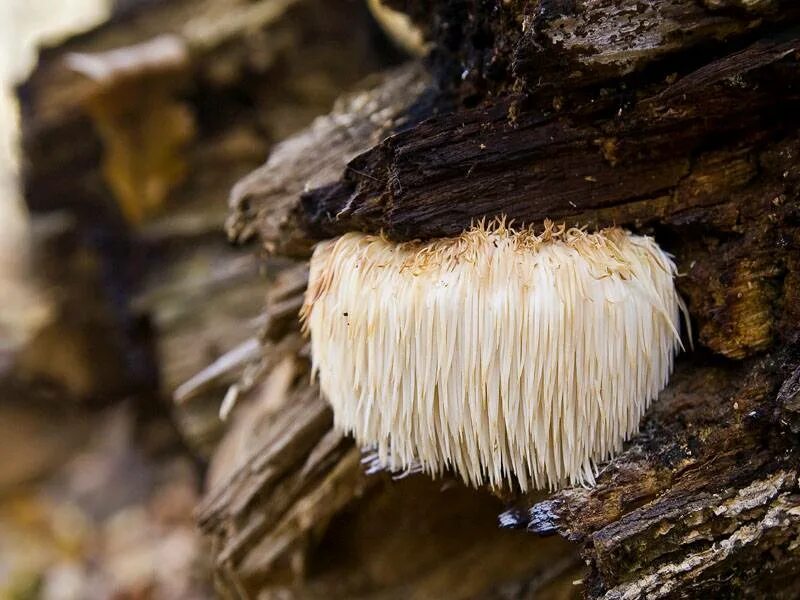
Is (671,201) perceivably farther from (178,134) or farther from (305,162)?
(178,134)

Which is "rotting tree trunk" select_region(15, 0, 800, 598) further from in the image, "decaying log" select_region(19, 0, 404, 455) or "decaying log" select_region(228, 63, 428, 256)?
"decaying log" select_region(19, 0, 404, 455)

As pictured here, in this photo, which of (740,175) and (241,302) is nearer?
(740,175)

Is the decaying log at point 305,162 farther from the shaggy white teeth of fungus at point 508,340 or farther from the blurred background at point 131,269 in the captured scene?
the blurred background at point 131,269

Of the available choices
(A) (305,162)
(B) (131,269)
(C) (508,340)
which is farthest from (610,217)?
(B) (131,269)

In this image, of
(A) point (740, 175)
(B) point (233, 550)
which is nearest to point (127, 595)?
(B) point (233, 550)

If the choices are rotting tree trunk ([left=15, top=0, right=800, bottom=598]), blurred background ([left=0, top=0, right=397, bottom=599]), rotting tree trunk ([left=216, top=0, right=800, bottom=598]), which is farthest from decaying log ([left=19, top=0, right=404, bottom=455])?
rotting tree trunk ([left=216, top=0, right=800, bottom=598])

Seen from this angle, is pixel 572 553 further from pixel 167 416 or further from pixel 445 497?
pixel 167 416
